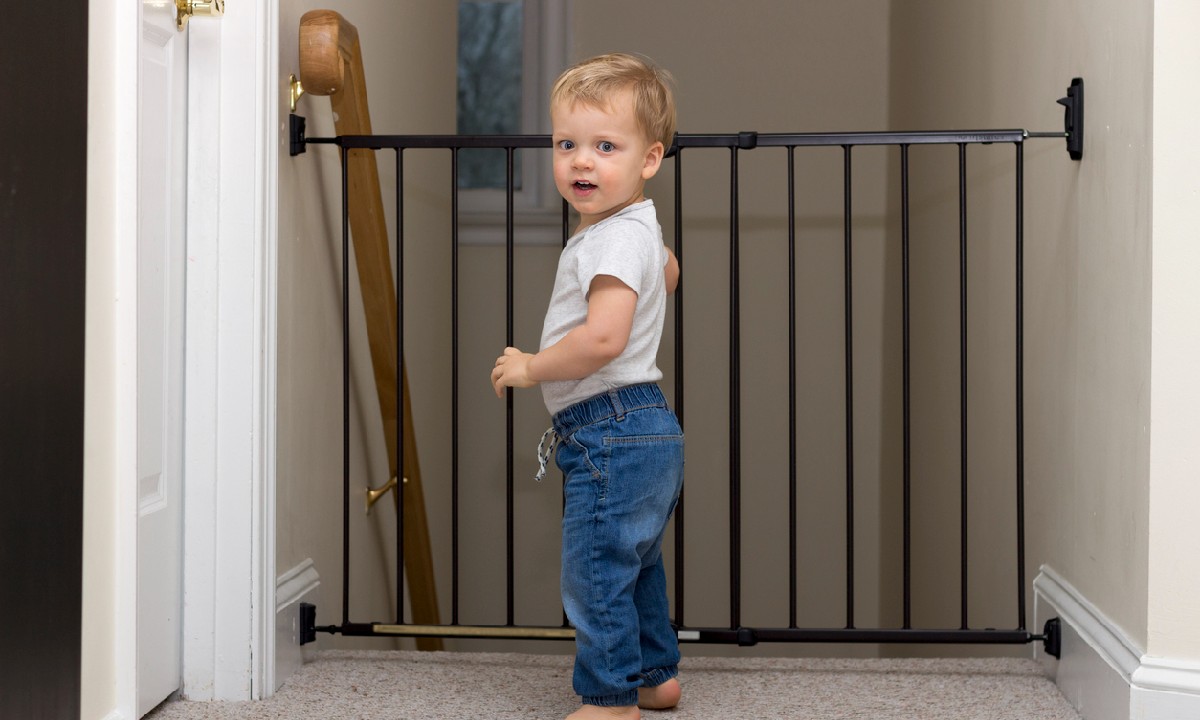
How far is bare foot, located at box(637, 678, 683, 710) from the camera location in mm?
1584

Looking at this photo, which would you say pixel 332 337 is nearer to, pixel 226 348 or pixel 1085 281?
pixel 226 348

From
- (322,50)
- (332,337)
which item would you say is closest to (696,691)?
(332,337)

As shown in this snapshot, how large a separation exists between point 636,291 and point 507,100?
2.75 metres

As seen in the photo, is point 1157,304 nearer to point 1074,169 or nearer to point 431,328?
point 1074,169

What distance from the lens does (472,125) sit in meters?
4.05

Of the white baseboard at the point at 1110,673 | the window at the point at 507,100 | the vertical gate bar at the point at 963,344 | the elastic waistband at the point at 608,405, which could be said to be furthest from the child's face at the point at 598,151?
the window at the point at 507,100

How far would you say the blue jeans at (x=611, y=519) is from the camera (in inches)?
57.7

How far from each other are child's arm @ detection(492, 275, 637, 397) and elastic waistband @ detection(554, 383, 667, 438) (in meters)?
0.07

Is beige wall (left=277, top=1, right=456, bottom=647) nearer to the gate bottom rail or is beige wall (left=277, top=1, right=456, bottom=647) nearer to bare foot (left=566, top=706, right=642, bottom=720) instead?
the gate bottom rail

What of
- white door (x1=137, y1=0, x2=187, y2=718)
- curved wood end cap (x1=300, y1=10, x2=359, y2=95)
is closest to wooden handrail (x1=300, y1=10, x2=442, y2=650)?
curved wood end cap (x1=300, y1=10, x2=359, y2=95)

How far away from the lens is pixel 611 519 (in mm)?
1465

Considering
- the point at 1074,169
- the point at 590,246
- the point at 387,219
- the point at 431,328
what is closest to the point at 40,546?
the point at 590,246

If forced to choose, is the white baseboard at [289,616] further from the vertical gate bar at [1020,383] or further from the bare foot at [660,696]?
the vertical gate bar at [1020,383]

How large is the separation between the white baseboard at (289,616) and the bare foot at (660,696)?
55 centimetres
